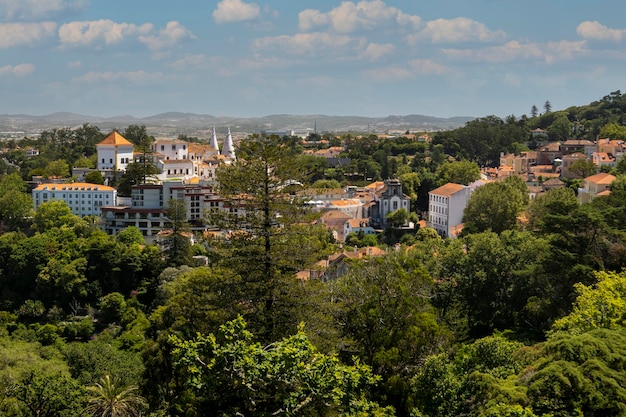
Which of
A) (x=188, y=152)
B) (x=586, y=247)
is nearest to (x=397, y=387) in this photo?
(x=586, y=247)

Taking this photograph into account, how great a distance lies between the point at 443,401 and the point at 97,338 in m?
23.6

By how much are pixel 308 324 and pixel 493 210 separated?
31.2m

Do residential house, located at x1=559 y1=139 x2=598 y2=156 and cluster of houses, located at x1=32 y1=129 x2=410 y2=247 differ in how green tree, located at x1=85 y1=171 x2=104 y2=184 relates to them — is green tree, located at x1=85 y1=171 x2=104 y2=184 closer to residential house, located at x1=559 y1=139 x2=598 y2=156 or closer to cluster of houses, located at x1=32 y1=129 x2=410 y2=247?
cluster of houses, located at x1=32 y1=129 x2=410 y2=247

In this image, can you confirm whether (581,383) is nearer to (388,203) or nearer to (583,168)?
(388,203)

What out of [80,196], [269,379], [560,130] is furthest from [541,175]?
[269,379]

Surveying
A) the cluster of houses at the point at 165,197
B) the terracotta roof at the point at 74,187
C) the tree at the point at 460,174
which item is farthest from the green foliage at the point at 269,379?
the tree at the point at 460,174

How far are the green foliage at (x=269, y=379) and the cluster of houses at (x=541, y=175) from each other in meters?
36.3

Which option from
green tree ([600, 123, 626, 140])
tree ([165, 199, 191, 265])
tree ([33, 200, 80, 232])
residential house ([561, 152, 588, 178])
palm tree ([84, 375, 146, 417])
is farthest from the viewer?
green tree ([600, 123, 626, 140])

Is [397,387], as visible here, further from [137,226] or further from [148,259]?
[137,226]

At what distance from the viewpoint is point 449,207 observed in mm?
50094

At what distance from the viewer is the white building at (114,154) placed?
2378 inches

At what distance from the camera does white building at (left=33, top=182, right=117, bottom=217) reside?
51.7m

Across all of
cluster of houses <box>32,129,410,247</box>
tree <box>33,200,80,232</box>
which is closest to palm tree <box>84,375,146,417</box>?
cluster of houses <box>32,129,410,247</box>

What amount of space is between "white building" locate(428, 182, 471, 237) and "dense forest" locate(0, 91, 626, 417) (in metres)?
9.35
